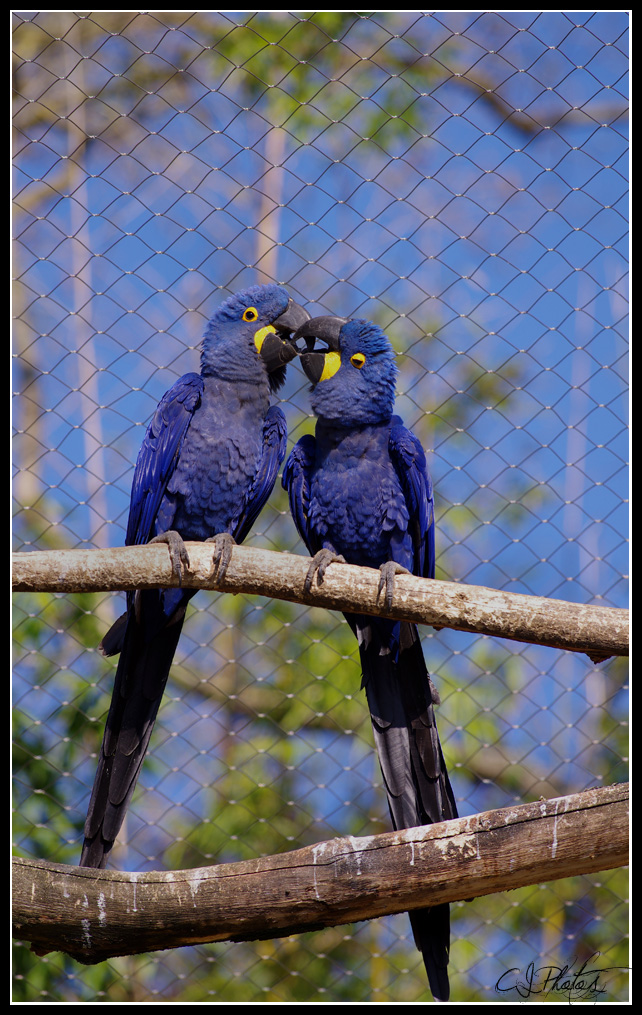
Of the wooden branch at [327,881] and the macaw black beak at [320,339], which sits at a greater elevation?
the macaw black beak at [320,339]

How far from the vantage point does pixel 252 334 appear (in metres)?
2.24

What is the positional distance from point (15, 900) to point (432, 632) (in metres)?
1.56

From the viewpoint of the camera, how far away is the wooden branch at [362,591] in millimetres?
1755

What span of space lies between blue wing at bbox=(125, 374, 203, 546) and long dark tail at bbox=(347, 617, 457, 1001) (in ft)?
1.88

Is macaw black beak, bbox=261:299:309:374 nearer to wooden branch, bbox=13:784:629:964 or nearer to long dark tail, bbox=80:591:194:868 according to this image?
long dark tail, bbox=80:591:194:868

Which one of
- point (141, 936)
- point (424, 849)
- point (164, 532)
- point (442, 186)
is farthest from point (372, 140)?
point (141, 936)

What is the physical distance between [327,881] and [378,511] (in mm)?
856

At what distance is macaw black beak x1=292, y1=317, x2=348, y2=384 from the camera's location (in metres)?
2.20

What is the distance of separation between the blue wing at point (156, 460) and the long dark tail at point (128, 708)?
0.17 meters

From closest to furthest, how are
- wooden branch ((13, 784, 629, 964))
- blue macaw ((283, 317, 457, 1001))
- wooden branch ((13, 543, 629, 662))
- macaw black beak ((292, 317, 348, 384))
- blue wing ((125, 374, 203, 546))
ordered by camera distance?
wooden branch ((13, 784, 629, 964)) → wooden branch ((13, 543, 629, 662)) → blue macaw ((283, 317, 457, 1001)) → blue wing ((125, 374, 203, 546)) → macaw black beak ((292, 317, 348, 384))

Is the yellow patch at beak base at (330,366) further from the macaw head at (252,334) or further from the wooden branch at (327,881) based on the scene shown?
the wooden branch at (327,881)

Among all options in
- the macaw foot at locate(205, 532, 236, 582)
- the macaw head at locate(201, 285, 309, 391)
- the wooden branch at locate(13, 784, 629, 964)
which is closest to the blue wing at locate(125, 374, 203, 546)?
the macaw head at locate(201, 285, 309, 391)
